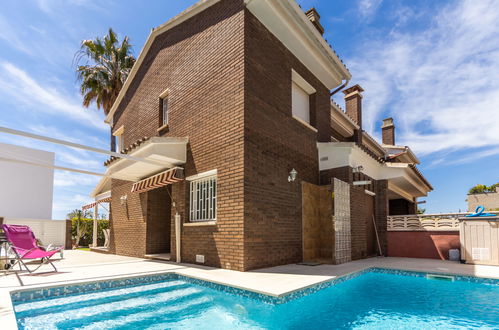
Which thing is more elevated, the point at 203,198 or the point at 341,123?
the point at 341,123

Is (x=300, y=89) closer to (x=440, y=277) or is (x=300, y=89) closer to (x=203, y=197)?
(x=203, y=197)

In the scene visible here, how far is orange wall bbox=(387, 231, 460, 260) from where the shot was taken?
13.7 m

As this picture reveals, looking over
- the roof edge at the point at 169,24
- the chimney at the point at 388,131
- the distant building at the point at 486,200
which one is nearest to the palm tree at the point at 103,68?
the roof edge at the point at 169,24

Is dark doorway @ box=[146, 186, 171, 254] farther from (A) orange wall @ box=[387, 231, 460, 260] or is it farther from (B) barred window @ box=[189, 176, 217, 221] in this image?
(A) orange wall @ box=[387, 231, 460, 260]

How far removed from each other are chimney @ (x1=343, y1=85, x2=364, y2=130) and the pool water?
11755mm

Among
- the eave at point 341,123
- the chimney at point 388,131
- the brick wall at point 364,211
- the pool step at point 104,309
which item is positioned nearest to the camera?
the pool step at point 104,309

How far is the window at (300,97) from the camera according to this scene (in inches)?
492

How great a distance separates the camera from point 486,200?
4284 centimetres

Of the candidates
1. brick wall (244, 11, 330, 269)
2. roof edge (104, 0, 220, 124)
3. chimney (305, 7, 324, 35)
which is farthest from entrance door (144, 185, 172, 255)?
chimney (305, 7, 324, 35)

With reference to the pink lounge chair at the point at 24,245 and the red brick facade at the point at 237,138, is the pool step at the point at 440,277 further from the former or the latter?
the pink lounge chair at the point at 24,245

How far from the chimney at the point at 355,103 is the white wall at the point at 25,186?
31.9 metres

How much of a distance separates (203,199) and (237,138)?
2932 mm

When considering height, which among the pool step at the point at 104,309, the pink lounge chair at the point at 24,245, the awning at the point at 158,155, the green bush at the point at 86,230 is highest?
the awning at the point at 158,155

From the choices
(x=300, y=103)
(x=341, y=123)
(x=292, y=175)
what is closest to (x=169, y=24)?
(x=300, y=103)
